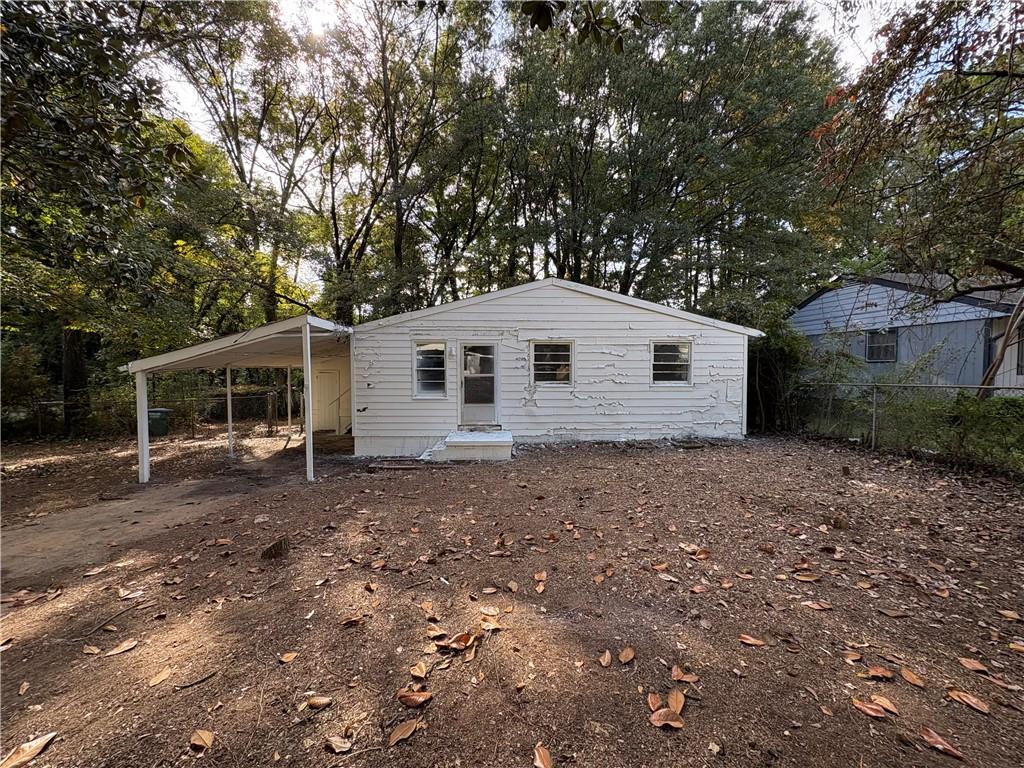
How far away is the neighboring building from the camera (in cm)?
922

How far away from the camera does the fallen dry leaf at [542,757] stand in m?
1.60

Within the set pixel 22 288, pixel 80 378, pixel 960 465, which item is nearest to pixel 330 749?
pixel 960 465

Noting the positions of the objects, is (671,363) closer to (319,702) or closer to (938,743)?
(938,743)

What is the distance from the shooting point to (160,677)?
84.1 inches

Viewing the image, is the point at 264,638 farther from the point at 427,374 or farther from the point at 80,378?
the point at 80,378

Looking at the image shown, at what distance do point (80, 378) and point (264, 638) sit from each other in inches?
641

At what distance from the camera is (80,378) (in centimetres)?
1305

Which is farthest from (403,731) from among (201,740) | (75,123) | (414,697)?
(75,123)

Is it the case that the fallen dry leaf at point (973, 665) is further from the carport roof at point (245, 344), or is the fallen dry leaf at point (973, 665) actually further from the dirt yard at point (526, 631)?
the carport roof at point (245, 344)

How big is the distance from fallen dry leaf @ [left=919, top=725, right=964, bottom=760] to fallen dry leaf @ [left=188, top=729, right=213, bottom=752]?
2973 millimetres

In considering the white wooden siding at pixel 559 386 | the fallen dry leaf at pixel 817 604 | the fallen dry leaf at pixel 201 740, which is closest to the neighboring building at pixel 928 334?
the white wooden siding at pixel 559 386

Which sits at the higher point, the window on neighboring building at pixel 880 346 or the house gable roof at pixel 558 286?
the house gable roof at pixel 558 286

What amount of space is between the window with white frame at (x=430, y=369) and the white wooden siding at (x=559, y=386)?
152mm

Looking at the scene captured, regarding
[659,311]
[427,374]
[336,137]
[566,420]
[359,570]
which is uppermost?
[336,137]
